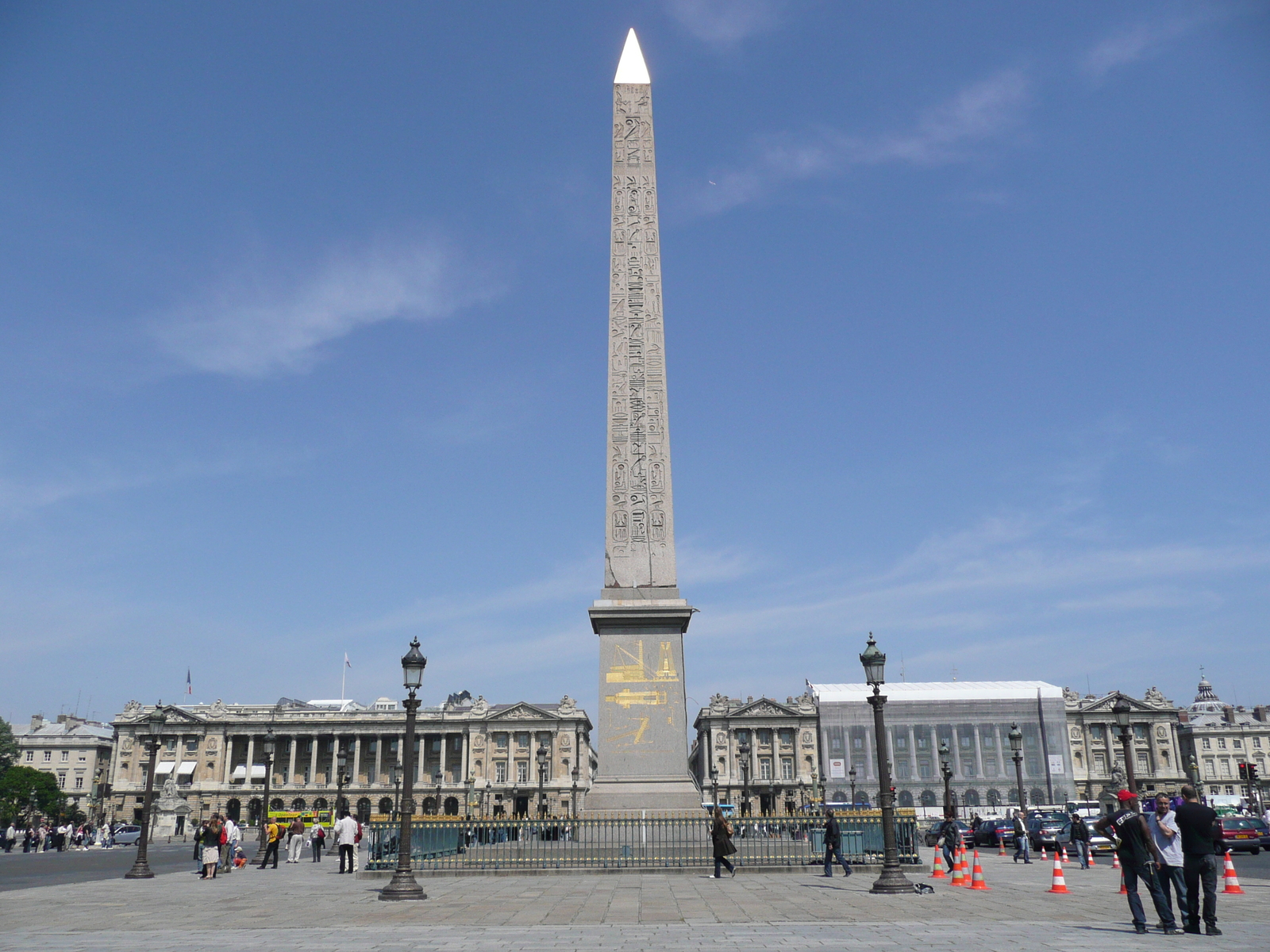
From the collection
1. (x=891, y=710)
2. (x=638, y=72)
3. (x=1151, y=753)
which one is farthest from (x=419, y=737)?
(x=638, y=72)

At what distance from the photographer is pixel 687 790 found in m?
19.8

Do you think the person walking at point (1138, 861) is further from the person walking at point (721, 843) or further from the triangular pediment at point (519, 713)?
the triangular pediment at point (519, 713)

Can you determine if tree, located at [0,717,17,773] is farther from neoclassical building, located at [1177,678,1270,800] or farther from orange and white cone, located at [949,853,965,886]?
neoclassical building, located at [1177,678,1270,800]

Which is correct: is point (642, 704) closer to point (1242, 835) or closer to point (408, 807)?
point (408, 807)

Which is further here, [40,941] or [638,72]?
[638,72]

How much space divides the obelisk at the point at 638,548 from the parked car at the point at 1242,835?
808 inches

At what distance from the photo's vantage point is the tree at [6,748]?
92.3 m

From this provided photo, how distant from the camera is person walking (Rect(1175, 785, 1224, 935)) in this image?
10328 millimetres

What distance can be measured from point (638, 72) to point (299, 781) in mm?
103156

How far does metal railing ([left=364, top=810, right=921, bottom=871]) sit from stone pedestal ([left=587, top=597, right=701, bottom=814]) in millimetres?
503

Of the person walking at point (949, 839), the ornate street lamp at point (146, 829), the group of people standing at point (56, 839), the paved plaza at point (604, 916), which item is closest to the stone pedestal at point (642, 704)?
the paved plaza at point (604, 916)

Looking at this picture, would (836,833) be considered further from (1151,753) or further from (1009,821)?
(1151,753)

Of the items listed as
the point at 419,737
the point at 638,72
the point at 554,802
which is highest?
the point at 638,72

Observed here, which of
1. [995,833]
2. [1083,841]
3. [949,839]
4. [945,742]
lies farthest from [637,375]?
[945,742]
